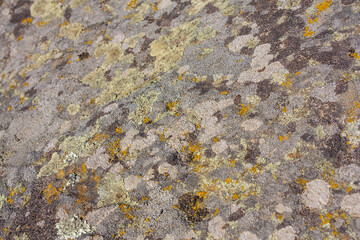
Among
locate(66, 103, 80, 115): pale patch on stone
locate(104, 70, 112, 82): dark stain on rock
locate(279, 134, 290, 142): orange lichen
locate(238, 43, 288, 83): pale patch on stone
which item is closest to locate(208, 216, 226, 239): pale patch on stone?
locate(279, 134, 290, 142): orange lichen

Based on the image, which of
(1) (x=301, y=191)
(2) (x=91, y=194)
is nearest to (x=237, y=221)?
(1) (x=301, y=191)

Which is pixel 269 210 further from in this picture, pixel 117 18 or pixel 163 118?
pixel 117 18

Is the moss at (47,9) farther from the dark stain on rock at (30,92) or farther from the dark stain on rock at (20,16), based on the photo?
the dark stain on rock at (30,92)

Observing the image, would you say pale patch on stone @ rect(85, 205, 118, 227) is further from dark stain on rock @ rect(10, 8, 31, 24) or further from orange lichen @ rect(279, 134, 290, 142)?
dark stain on rock @ rect(10, 8, 31, 24)

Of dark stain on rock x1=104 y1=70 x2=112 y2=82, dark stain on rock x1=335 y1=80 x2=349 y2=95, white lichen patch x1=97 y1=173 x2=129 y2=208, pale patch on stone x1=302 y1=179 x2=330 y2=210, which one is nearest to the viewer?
pale patch on stone x1=302 y1=179 x2=330 y2=210

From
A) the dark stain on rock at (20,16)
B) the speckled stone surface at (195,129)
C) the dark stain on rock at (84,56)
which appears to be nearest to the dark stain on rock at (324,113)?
the speckled stone surface at (195,129)

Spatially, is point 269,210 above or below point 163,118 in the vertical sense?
below
